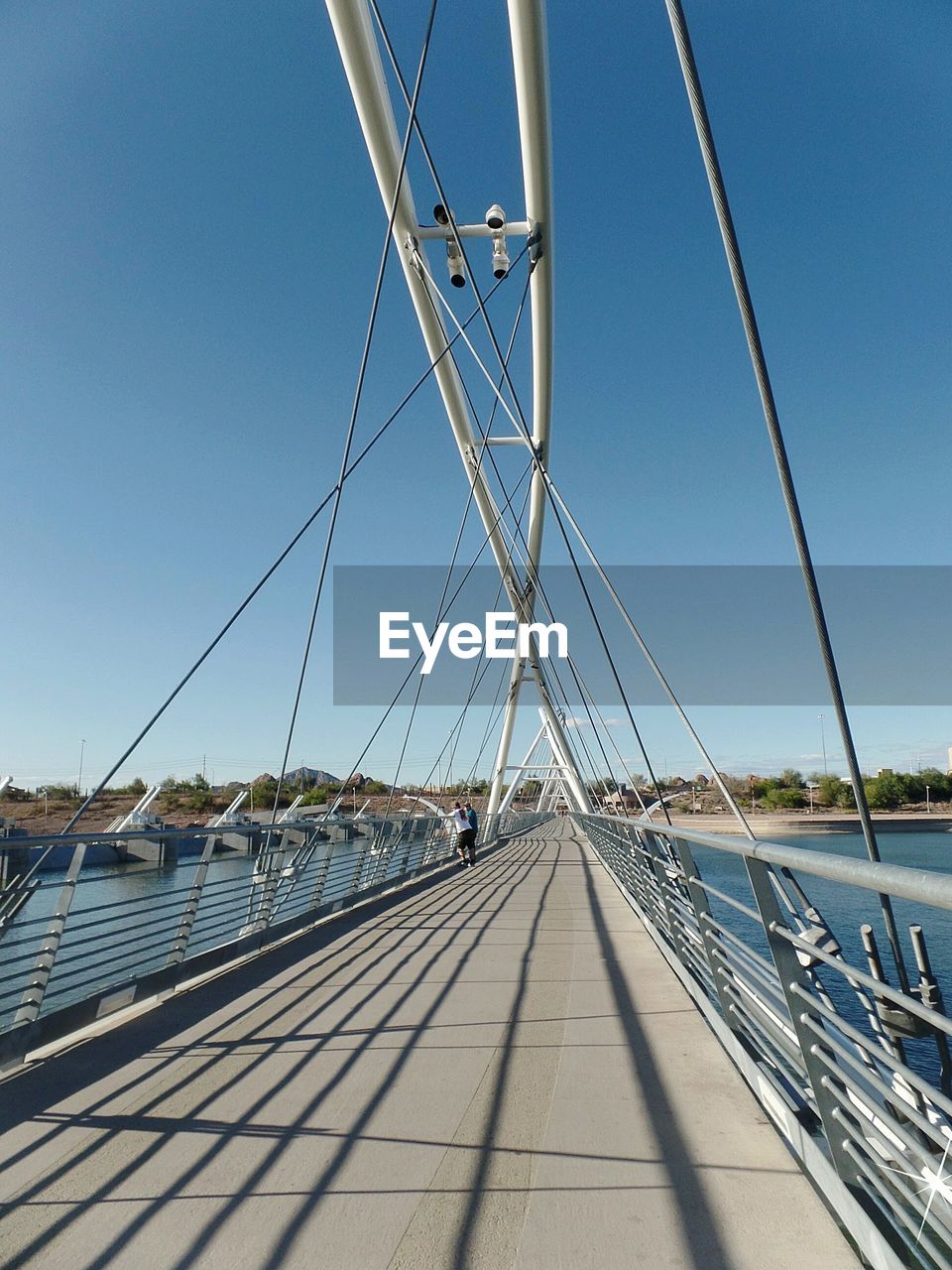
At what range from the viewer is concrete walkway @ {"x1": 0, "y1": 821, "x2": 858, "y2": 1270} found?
7.39 feet

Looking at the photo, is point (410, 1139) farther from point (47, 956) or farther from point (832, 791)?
point (832, 791)

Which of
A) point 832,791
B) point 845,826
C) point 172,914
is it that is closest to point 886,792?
point 832,791

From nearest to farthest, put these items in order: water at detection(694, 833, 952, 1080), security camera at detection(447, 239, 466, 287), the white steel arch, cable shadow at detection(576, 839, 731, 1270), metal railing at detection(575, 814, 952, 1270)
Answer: metal railing at detection(575, 814, 952, 1270) → cable shadow at detection(576, 839, 731, 1270) → the white steel arch → security camera at detection(447, 239, 466, 287) → water at detection(694, 833, 952, 1080)

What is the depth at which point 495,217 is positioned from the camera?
29.8ft

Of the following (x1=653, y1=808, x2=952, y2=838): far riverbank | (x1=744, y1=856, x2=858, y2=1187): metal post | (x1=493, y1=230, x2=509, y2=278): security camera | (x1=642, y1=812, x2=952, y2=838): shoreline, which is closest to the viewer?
(x1=744, y1=856, x2=858, y2=1187): metal post

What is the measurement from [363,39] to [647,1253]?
9041 mm

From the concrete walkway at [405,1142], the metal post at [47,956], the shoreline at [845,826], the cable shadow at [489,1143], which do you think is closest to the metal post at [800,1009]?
the concrete walkway at [405,1142]

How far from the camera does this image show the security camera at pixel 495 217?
9078mm

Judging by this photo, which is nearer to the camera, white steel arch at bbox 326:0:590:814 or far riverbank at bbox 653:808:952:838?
white steel arch at bbox 326:0:590:814

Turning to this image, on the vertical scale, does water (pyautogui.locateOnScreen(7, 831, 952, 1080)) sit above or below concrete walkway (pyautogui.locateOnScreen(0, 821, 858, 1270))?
above

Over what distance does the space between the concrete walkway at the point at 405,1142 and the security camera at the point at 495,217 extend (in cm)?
746

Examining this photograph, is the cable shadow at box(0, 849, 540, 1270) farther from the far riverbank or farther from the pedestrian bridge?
the far riverbank

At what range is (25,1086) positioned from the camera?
358 centimetres

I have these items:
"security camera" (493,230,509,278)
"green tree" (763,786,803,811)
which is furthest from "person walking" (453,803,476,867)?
"green tree" (763,786,803,811)
